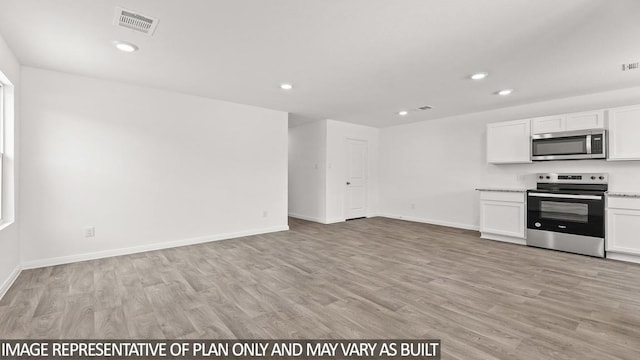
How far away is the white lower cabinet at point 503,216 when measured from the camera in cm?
454

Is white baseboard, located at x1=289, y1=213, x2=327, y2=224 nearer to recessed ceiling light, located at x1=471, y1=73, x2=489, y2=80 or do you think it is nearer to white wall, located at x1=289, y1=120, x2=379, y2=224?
white wall, located at x1=289, y1=120, x2=379, y2=224

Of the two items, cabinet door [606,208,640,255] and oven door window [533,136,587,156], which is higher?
oven door window [533,136,587,156]

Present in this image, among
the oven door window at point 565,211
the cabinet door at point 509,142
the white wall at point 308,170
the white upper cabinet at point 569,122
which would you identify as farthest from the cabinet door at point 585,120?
the white wall at point 308,170

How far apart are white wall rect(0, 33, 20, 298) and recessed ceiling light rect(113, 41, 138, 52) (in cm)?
107

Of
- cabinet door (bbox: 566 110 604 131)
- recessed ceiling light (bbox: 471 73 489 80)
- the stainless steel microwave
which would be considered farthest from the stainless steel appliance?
recessed ceiling light (bbox: 471 73 489 80)

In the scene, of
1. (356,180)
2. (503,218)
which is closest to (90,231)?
(356,180)

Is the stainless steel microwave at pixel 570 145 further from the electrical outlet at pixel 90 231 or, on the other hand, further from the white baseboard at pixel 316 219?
the electrical outlet at pixel 90 231

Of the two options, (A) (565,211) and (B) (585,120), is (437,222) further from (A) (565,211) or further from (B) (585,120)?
(B) (585,120)

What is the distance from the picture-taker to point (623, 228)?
3682 mm

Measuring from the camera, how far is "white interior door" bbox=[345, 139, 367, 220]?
6914 millimetres

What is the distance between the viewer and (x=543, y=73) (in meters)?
3.44

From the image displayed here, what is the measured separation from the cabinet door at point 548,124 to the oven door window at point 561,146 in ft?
0.53

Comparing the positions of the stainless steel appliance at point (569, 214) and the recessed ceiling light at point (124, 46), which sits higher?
the recessed ceiling light at point (124, 46)

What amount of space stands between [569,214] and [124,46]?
19.8 ft
